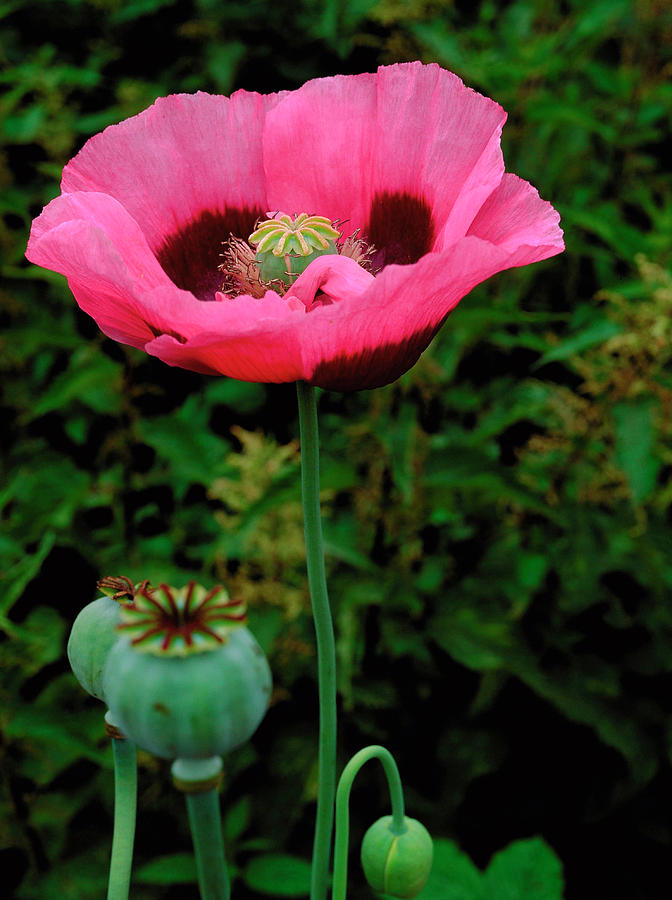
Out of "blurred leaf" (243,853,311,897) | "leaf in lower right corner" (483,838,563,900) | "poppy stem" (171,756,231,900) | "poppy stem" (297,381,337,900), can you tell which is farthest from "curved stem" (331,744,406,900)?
"blurred leaf" (243,853,311,897)

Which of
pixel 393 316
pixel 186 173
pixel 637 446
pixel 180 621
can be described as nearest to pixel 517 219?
pixel 393 316

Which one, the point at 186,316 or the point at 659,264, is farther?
the point at 659,264

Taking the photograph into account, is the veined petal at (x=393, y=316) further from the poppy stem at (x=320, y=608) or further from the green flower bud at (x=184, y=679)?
the green flower bud at (x=184, y=679)

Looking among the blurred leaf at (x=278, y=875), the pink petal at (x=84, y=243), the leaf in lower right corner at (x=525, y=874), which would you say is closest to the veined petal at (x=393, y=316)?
the pink petal at (x=84, y=243)

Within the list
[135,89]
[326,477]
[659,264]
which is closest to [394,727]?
[326,477]

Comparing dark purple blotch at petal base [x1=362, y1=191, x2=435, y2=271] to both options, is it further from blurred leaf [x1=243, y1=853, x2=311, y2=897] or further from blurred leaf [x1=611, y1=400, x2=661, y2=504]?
blurred leaf [x1=243, y1=853, x2=311, y2=897]

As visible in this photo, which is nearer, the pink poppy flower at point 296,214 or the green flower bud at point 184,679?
the green flower bud at point 184,679

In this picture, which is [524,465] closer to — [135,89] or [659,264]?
[659,264]

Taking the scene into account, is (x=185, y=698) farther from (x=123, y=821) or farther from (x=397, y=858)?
A: (x=397, y=858)
